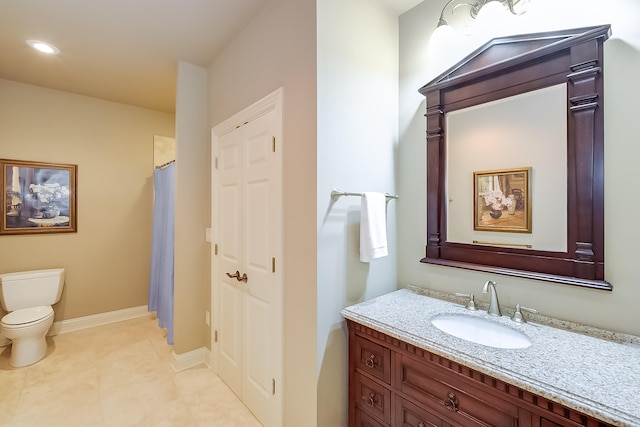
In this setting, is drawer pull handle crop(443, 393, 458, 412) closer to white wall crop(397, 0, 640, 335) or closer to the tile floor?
white wall crop(397, 0, 640, 335)

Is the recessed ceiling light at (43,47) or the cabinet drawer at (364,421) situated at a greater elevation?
the recessed ceiling light at (43,47)

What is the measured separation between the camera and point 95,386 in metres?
2.17

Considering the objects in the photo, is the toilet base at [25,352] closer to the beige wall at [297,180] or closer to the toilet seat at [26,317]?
the toilet seat at [26,317]

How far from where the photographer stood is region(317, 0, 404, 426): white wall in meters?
1.43

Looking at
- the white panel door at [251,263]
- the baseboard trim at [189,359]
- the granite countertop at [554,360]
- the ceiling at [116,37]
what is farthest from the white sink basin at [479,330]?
the baseboard trim at [189,359]

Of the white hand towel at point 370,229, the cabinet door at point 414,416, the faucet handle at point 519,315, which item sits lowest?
the cabinet door at point 414,416

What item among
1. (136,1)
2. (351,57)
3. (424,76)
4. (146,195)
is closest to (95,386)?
(146,195)

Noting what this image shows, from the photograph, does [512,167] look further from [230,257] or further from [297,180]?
[230,257]

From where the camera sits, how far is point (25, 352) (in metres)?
2.44

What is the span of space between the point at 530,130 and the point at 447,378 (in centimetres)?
119

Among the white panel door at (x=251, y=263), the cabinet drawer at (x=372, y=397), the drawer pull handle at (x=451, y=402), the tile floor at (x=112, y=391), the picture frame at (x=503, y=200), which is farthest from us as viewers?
the tile floor at (x=112, y=391)

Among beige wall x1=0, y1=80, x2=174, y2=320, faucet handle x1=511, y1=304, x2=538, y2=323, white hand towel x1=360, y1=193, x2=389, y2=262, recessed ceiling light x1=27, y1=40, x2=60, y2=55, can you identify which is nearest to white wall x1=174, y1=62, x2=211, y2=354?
recessed ceiling light x1=27, y1=40, x2=60, y2=55

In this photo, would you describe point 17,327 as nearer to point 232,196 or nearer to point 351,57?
point 232,196

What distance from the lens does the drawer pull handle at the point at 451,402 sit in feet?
3.46
